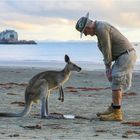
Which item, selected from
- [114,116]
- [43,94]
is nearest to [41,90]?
[43,94]

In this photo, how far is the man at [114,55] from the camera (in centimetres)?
1083

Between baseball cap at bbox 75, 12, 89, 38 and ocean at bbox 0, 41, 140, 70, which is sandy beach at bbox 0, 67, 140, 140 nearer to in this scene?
baseball cap at bbox 75, 12, 89, 38

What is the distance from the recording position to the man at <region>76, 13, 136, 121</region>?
10.8m

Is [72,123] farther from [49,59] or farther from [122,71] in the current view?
[49,59]

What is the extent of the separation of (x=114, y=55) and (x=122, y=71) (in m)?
0.35

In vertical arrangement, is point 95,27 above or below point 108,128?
above

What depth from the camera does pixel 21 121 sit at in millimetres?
10961

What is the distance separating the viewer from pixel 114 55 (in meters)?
11.1

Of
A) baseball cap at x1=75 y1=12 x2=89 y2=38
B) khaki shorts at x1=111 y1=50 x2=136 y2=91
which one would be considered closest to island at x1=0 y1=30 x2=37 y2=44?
khaki shorts at x1=111 y1=50 x2=136 y2=91

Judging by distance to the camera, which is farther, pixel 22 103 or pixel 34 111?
pixel 22 103

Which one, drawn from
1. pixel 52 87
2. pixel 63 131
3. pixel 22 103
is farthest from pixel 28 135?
pixel 22 103

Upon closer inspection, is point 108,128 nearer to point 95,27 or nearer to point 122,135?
point 122,135

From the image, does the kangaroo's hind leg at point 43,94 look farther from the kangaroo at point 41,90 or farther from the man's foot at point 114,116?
the man's foot at point 114,116

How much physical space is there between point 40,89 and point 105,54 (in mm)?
1476
